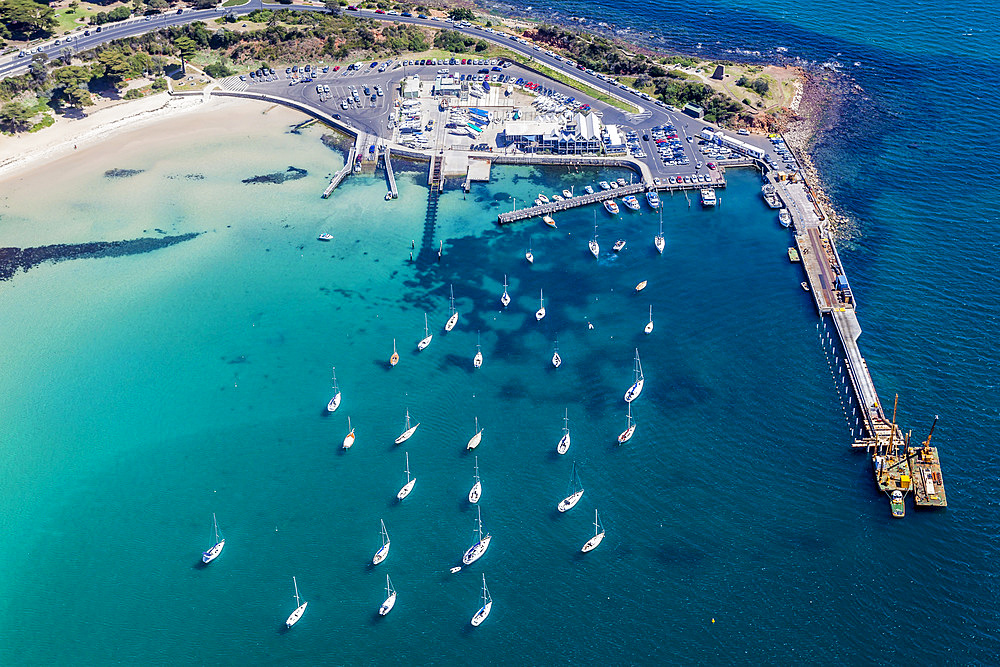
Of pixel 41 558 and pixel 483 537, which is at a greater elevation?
pixel 483 537

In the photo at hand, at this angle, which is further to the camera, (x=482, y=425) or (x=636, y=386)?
(x=636, y=386)

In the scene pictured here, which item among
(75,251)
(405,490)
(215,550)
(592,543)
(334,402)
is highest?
(592,543)

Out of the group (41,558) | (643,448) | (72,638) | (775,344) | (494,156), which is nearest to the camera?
(72,638)

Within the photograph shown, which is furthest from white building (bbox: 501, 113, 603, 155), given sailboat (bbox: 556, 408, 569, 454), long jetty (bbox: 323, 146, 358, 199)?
sailboat (bbox: 556, 408, 569, 454)

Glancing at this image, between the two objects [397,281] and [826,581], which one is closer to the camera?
[826,581]

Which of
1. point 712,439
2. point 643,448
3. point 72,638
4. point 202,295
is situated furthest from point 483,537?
point 202,295

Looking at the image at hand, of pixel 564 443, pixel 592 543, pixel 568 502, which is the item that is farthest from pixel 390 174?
pixel 592 543

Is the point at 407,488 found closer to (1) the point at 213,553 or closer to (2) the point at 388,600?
(2) the point at 388,600

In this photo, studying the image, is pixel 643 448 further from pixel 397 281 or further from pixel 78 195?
pixel 78 195
